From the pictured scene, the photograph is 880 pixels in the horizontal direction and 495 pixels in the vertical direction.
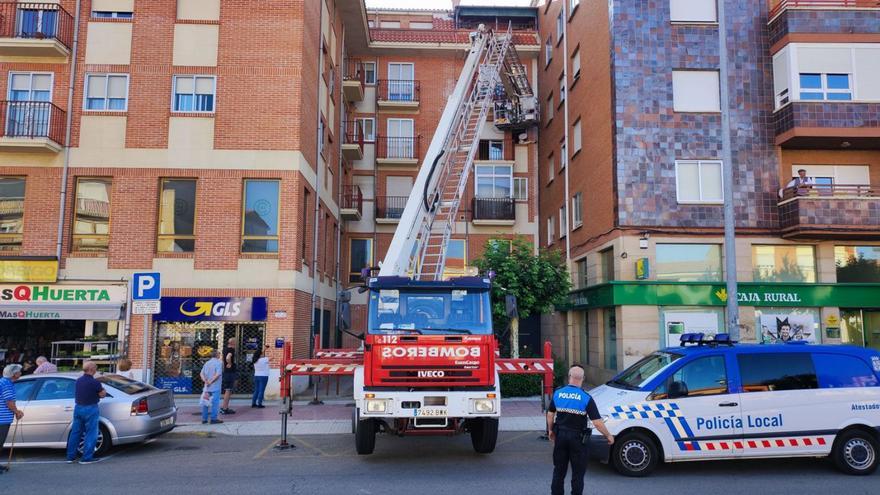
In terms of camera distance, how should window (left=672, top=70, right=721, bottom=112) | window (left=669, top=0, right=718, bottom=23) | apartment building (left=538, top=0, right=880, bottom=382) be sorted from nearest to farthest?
1. apartment building (left=538, top=0, right=880, bottom=382)
2. window (left=672, top=70, right=721, bottom=112)
3. window (left=669, top=0, right=718, bottom=23)

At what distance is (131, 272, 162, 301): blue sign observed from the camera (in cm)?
1228

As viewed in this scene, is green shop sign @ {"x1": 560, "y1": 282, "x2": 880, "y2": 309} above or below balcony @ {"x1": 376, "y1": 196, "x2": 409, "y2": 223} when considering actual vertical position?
below

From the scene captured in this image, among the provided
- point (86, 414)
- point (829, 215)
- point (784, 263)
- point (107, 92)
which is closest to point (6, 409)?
point (86, 414)

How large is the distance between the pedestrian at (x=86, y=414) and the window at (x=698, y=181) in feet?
49.9

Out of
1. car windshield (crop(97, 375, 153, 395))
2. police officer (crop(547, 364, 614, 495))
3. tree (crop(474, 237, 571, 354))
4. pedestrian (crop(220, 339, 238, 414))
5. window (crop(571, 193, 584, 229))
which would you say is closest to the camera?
police officer (crop(547, 364, 614, 495))

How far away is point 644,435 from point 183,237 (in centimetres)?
1393

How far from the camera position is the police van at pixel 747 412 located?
8305mm

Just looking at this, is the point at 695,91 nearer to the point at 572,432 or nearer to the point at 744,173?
the point at 744,173

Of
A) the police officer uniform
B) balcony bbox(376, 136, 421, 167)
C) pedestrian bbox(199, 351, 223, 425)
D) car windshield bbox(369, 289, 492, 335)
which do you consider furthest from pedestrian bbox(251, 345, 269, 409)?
balcony bbox(376, 136, 421, 167)

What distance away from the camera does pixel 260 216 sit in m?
17.5

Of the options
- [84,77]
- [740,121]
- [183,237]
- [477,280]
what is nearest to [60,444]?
[477,280]

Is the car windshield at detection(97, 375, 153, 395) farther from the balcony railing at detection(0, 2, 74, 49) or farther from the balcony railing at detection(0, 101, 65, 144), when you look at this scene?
the balcony railing at detection(0, 2, 74, 49)

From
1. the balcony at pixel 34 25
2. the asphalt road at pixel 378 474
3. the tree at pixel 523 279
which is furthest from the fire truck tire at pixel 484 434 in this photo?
the balcony at pixel 34 25

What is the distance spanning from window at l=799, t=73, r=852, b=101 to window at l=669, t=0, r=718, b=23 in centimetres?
323
